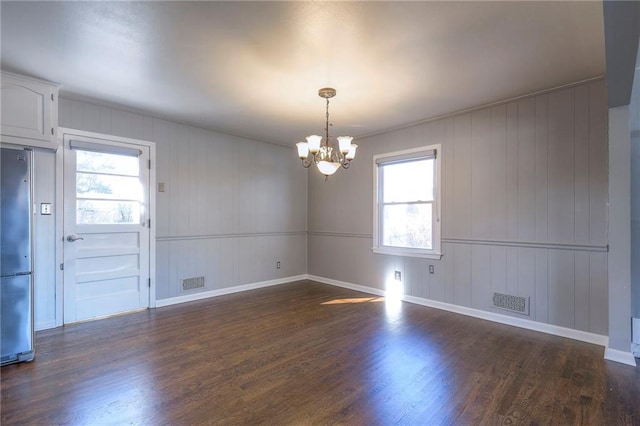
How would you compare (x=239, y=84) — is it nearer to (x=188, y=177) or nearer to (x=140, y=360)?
(x=188, y=177)

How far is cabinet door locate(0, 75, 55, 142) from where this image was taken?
288 centimetres

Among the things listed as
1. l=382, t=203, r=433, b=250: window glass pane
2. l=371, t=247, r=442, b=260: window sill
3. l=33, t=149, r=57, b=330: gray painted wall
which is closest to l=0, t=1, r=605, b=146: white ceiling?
l=33, t=149, r=57, b=330: gray painted wall

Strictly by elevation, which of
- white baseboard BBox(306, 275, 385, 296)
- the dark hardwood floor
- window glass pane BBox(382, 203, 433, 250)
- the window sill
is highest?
window glass pane BBox(382, 203, 433, 250)

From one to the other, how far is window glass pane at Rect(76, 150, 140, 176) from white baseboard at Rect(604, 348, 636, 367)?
543cm

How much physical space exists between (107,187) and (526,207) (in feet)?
16.5

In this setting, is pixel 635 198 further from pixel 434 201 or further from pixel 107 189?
pixel 107 189

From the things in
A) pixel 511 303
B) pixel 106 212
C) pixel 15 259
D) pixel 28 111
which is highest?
pixel 28 111

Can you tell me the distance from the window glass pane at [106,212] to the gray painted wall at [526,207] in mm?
3662

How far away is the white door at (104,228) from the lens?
12.0 feet

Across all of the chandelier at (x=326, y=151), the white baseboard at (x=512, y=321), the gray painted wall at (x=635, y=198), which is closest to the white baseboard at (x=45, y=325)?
the chandelier at (x=326, y=151)

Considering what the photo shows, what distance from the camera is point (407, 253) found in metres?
4.65

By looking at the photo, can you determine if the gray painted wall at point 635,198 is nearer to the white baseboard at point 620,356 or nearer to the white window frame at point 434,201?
the white baseboard at point 620,356

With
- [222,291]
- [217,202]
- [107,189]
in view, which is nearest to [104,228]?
[107,189]

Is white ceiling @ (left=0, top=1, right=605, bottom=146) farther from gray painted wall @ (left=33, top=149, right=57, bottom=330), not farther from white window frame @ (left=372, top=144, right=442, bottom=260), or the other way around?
gray painted wall @ (left=33, top=149, right=57, bottom=330)
